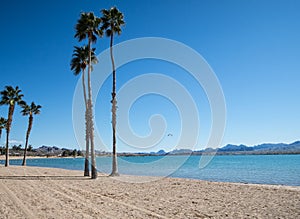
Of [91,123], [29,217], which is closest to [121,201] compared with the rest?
[29,217]

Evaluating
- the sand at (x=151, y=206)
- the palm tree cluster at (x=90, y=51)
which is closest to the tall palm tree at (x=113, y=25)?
the palm tree cluster at (x=90, y=51)

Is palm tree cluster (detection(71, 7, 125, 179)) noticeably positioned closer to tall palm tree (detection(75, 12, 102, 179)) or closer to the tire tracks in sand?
tall palm tree (detection(75, 12, 102, 179))

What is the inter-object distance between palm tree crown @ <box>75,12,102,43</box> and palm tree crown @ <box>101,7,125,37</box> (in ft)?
3.55

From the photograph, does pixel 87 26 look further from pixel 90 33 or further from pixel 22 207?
pixel 22 207

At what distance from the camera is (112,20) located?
24562mm

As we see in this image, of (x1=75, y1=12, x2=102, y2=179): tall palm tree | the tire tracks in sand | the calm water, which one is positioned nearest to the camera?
the tire tracks in sand

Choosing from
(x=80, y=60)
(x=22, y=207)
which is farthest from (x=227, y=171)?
(x=22, y=207)

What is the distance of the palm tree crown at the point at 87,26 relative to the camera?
22812 millimetres

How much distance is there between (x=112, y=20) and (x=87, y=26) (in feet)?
9.05

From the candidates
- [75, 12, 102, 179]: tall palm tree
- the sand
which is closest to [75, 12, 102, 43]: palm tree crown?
[75, 12, 102, 179]: tall palm tree

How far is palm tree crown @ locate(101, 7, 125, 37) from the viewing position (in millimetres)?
24405

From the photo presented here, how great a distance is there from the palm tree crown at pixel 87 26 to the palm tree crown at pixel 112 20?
3.55 feet

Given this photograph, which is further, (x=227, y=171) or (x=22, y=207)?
(x=227, y=171)

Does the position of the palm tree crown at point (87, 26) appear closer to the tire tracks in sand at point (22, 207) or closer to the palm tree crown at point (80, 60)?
the palm tree crown at point (80, 60)
